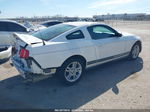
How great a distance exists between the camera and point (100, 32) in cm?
523

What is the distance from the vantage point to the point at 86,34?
466 centimetres

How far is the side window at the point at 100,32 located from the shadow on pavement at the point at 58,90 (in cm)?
122

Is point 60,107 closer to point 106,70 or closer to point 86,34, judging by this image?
point 86,34

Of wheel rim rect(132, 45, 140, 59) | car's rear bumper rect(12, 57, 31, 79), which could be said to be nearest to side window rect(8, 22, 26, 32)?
car's rear bumper rect(12, 57, 31, 79)

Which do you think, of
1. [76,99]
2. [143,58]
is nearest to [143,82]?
[76,99]

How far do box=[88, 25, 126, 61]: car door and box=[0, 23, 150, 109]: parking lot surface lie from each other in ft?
1.98

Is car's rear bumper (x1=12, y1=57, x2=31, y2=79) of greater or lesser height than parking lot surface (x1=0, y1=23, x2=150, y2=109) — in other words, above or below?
above

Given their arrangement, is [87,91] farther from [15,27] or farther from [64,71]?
[15,27]

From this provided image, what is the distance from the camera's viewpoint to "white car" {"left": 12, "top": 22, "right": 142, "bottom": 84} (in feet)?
12.6

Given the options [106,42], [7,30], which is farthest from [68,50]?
[7,30]

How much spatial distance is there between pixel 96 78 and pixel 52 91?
1467 mm

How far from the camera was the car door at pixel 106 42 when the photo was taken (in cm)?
490

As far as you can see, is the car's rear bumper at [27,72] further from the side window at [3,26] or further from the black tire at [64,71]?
the side window at [3,26]

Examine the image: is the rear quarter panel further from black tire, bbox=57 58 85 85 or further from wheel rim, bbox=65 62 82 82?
wheel rim, bbox=65 62 82 82
